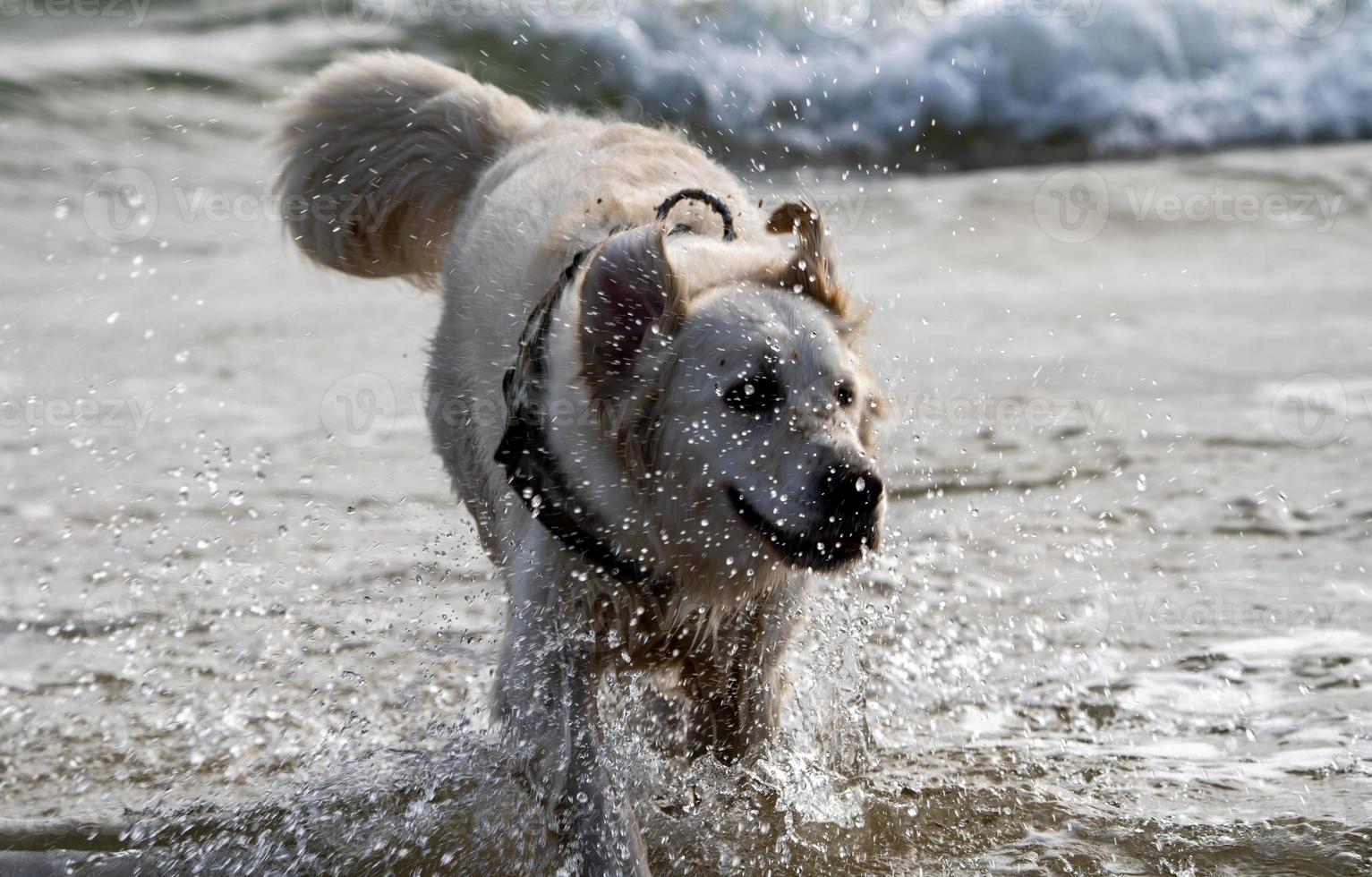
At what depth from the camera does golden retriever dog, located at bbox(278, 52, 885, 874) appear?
2.98 m

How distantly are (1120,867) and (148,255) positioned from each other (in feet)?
24.3

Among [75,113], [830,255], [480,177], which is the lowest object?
[75,113]

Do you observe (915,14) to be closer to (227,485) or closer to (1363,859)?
(227,485)

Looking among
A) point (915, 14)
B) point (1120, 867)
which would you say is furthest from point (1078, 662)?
point (915, 14)

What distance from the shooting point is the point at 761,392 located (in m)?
2.98

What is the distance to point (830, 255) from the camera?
326cm

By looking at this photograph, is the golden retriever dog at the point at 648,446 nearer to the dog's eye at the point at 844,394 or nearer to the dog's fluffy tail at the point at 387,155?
the dog's eye at the point at 844,394

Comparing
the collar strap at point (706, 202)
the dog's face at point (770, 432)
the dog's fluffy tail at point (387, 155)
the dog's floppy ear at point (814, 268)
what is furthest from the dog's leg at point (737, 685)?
the dog's fluffy tail at point (387, 155)

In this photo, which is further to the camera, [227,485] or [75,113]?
[75,113]

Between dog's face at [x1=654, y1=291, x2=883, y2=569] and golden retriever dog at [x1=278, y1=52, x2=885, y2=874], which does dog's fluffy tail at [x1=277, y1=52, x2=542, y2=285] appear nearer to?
golden retriever dog at [x1=278, y1=52, x2=885, y2=874]

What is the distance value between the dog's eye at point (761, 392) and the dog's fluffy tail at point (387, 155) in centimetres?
169

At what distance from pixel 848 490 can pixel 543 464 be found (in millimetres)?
720

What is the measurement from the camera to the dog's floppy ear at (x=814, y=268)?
3197 mm

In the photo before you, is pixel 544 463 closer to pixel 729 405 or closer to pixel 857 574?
pixel 729 405
